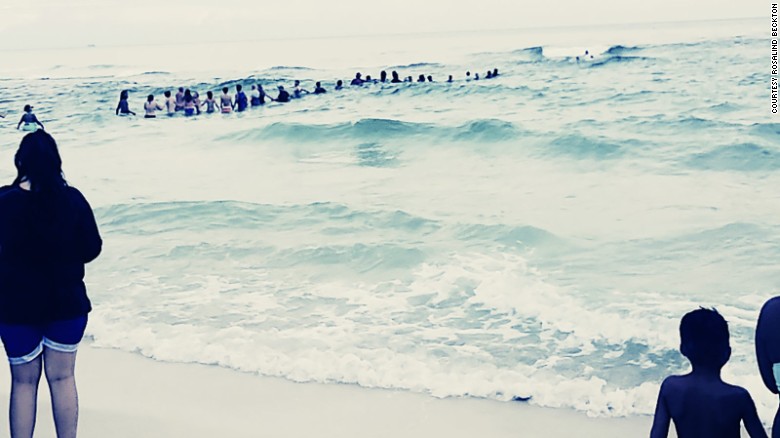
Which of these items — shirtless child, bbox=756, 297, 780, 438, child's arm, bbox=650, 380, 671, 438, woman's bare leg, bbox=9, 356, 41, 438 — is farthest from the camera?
woman's bare leg, bbox=9, 356, 41, 438

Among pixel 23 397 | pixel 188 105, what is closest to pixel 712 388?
pixel 23 397

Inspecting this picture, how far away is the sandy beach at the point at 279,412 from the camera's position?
2.66m

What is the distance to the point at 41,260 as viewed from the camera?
6.33ft

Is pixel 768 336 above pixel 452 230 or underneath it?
above

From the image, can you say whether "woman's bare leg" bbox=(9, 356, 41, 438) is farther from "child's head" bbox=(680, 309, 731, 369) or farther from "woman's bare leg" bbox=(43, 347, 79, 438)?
"child's head" bbox=(680, 309, 731, 369)

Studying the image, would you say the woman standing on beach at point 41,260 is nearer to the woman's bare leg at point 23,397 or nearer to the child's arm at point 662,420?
the woman's bare leg at point 23,397

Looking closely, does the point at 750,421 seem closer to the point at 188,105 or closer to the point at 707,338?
the point at 707,338

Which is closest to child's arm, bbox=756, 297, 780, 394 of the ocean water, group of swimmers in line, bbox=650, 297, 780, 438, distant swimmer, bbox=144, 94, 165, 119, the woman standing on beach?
group of swimmers in line, bbox=650, 297, 780, 438

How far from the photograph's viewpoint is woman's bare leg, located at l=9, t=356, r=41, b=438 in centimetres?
200

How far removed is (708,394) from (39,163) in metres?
1.52

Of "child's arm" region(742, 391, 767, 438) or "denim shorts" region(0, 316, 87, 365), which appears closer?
"child's arm" region(742, 391, 767, 438)

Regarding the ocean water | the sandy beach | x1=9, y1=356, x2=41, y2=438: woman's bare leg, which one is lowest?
the ocean water

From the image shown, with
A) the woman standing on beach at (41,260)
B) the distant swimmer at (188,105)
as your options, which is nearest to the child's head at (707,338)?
the woman standing on beach at (41,260)

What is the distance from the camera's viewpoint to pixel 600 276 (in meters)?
4.78
